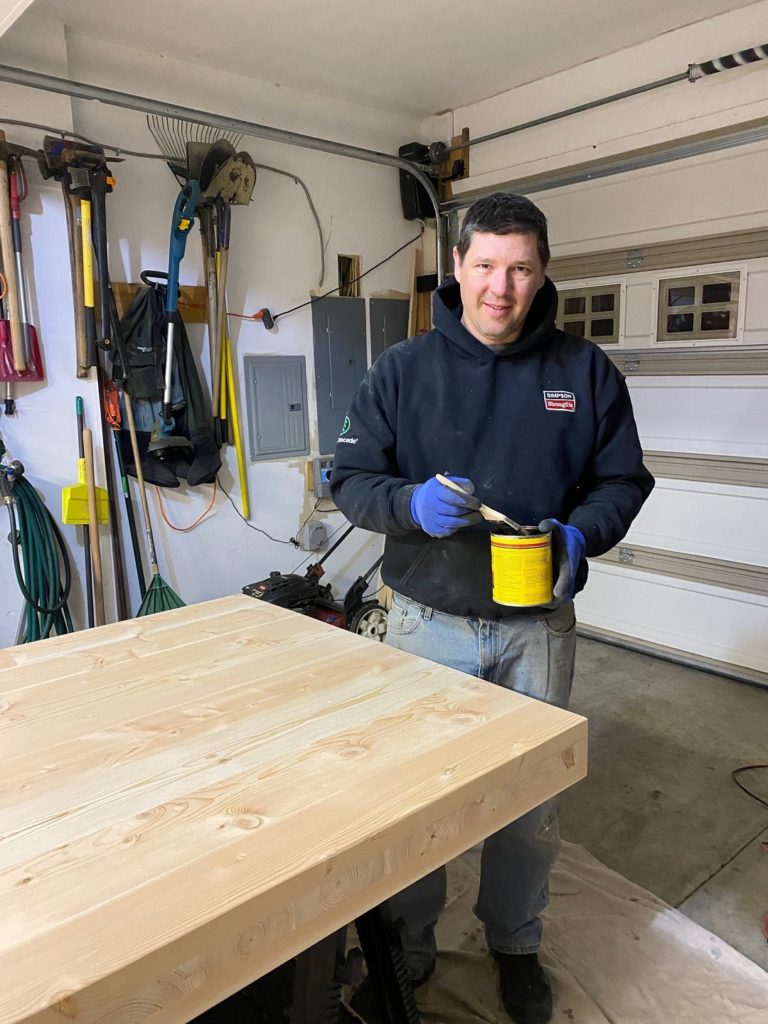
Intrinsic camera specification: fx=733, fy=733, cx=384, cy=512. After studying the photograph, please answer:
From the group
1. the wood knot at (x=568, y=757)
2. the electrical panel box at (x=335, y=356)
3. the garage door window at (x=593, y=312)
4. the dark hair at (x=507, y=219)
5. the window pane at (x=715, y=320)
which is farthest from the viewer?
the electrical panel box at (x=335, y=356)

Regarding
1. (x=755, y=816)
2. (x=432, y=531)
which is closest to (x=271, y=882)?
(x=432, y=531)

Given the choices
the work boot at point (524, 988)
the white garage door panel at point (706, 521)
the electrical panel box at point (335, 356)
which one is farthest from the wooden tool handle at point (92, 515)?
the white garage door panel at point (706, 521)

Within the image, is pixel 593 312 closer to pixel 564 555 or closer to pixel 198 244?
pixel 198 244

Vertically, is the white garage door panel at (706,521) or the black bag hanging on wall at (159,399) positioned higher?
the black bag hanging on wall at (159,399)

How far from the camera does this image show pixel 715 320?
10.8ft

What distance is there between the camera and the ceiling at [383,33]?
288 cm

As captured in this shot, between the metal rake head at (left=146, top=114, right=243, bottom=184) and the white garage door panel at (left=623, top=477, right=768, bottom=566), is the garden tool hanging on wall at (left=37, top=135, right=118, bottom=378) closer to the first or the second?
the metal rake head at (left=146, top=114, right=243, bottom=184)

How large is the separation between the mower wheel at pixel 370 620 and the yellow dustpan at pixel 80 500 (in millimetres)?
1254

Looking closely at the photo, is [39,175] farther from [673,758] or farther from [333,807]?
[673,758]

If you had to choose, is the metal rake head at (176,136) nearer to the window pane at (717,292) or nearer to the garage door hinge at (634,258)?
the garage door hinge at (634,258)

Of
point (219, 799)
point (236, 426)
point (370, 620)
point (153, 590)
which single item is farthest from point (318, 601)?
point (219, 799)

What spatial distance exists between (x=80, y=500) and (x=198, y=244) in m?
1.31

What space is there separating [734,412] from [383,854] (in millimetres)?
2986

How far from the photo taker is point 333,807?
3.02 ft
